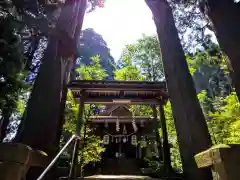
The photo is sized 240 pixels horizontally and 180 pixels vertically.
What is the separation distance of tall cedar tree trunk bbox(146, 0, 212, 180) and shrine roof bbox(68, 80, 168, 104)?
2.42 metres

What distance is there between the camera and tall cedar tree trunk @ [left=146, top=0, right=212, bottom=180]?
3.43 m

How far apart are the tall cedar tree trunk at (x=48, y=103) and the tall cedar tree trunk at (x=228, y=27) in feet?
12.0

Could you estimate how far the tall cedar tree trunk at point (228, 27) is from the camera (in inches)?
172

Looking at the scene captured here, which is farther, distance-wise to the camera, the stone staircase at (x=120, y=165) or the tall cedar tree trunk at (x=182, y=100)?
the stone staircase at (x=120, y=165)

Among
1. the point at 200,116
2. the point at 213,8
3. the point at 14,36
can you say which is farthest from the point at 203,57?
the point at 14,36

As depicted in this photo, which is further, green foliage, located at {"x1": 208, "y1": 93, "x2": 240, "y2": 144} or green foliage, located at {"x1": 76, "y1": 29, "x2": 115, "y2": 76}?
green foliage, located at {"x1": 76, "y1": 29, "x2": 115, "y2": 76}

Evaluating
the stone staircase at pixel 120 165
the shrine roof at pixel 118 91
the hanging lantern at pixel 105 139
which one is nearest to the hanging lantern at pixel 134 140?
the stone staircase at pixel 120 165

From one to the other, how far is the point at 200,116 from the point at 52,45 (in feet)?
11.0

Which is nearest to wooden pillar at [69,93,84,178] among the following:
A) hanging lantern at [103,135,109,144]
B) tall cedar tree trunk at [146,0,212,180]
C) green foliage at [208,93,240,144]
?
tall cedar tree trunk at [146,0,212,180]

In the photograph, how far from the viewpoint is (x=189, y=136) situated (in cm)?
357

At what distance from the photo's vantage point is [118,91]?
25.0 ft

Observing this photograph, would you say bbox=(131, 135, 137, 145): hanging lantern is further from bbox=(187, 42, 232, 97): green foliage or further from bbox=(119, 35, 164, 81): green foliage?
bbox=(187, 42, 232, 97): green foliage

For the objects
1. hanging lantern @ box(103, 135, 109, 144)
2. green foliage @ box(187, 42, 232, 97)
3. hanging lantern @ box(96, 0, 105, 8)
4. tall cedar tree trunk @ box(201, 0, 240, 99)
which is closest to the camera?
tall cedar tree trunk @ box(201, 0, 240, 99)

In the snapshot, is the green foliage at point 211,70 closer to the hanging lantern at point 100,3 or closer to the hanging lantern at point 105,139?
the hanging lantern at point 100,3
